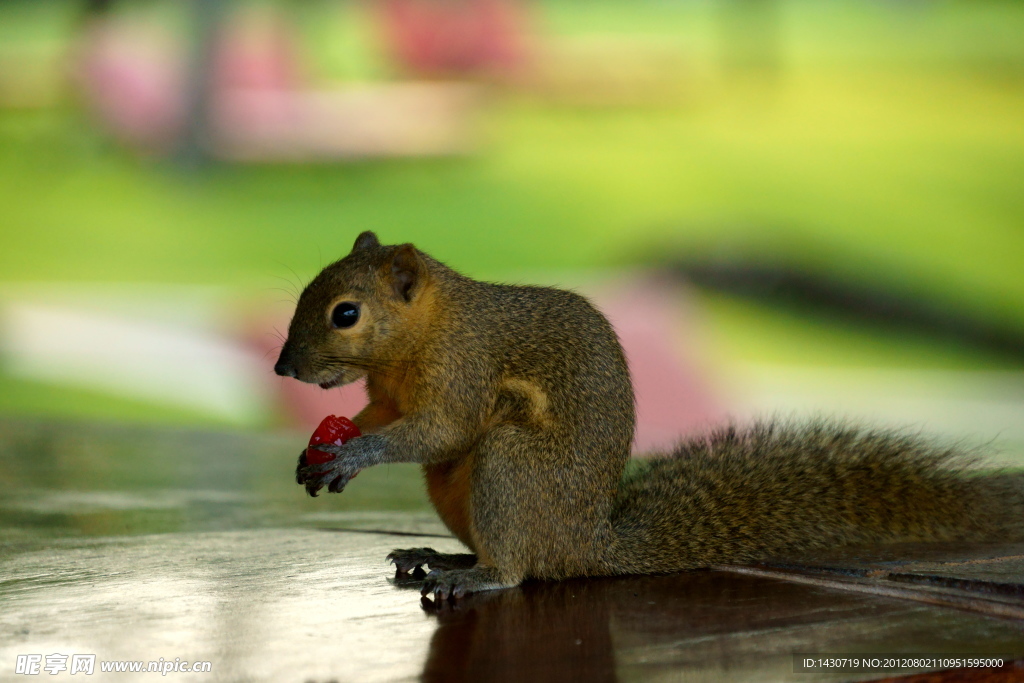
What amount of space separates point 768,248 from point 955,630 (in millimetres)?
6918

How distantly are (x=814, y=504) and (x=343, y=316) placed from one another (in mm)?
956

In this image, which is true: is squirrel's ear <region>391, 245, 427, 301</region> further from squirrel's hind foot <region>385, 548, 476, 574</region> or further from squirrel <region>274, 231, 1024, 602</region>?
squirrel's hind foot <region>385, 548, 476, 574</region>

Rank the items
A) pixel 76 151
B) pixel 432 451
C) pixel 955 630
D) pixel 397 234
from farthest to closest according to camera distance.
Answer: pixel 76 151 < pixel 397 234 < pixel 432 451 < pixel 955 630

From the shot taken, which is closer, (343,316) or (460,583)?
(460,583)

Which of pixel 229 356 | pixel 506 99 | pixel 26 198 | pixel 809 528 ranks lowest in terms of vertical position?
pixel 809 528

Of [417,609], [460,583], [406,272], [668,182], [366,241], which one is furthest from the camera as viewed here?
[668,182]

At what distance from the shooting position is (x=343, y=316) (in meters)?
2.14

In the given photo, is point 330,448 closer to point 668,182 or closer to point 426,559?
point 426,559

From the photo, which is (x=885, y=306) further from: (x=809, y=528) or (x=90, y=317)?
(x=809, y=528)

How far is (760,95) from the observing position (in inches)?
328

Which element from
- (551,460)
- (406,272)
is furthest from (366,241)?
(551,460)

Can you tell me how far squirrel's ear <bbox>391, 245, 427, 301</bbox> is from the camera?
217 cm

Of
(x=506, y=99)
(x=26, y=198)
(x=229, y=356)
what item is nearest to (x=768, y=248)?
(x=506, y=99)

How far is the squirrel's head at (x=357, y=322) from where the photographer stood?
2.13 meters
